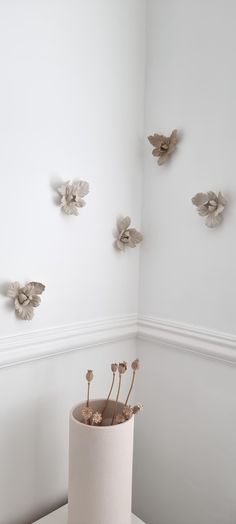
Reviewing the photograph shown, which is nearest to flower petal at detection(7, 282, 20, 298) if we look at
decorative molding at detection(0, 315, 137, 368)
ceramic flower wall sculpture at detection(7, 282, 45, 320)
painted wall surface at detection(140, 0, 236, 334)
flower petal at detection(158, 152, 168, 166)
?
ceramic flower wall sculpture at detection(7, 282, 45, 320)

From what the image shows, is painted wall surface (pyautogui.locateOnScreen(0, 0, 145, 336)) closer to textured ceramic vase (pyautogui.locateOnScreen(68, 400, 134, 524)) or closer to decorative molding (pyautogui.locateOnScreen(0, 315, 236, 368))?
decorative molding (pyautogui.locateOnScreen(0, 315, 236, 368))

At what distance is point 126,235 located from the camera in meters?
1.28

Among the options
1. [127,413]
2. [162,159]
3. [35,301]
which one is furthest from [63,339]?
[162,159]

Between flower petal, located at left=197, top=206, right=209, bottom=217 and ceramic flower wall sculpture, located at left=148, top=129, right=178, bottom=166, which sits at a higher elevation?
ceramic flower wall sculpture, located at left=148, top=129, right=178, bottom=166

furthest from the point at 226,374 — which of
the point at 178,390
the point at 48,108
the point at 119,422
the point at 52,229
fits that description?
the point at 48,108

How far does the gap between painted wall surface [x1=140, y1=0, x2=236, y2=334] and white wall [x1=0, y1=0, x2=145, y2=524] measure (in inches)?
2.7

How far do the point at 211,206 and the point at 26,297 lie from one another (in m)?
0.57

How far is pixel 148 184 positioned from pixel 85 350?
0.60m

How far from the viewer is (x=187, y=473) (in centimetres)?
122

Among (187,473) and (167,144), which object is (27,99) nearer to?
(167,144)

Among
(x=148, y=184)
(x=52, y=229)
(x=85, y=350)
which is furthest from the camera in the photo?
(x=148, y=184)

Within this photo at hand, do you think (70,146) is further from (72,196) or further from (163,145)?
(163,145)

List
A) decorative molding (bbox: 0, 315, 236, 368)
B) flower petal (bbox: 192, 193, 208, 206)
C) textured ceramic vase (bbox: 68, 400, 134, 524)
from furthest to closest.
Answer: flower petal (bbox: 192, 193, 208, 206) → decorative molding (bbox: 0, 315, 236, 368) → textured ceramic vase (bbox: 68, 400, 134, 524)

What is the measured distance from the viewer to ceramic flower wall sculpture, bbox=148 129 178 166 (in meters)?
1.23
